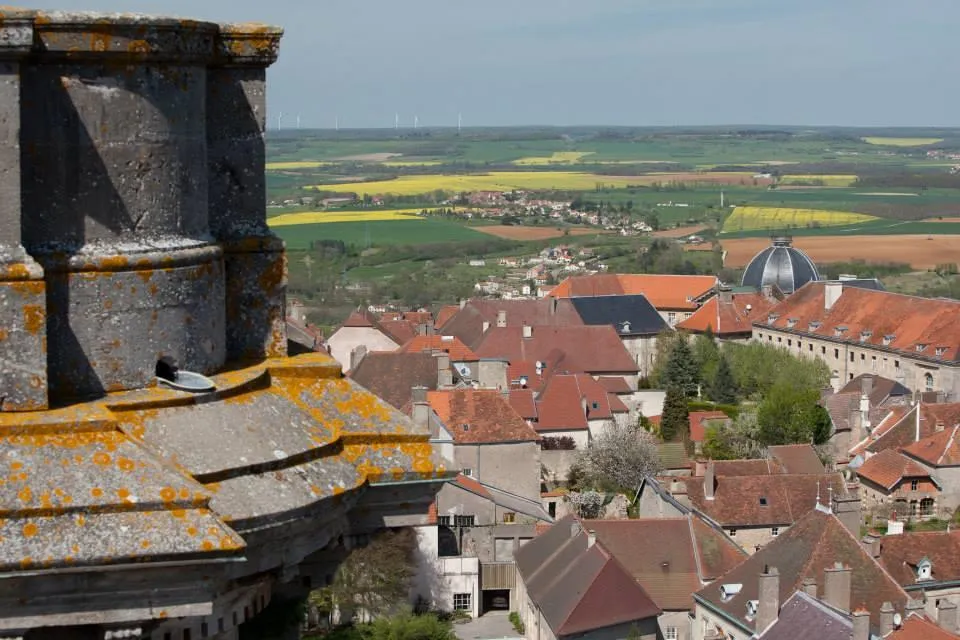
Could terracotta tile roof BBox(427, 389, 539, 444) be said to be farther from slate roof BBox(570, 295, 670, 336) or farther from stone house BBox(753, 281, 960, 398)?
slate roof BBox(570, 295, 670, 336)

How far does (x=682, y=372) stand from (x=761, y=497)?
86.4 feet

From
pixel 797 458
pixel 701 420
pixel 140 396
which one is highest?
pixel 140 396

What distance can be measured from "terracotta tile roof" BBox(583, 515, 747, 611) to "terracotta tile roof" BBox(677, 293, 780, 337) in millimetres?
43032

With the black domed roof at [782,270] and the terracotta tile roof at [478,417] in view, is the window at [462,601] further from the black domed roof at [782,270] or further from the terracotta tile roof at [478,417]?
the black domed roof at [782,270]

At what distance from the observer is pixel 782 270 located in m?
95.1

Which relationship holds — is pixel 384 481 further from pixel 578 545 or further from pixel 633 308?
pixel 633 308

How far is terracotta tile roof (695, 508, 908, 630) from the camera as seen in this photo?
3052cm

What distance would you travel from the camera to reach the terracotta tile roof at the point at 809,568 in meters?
30.5

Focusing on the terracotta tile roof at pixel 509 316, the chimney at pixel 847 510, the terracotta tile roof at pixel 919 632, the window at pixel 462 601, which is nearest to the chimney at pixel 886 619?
the terracotta tile roof at pixel 919 632

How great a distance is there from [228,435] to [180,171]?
87 cm

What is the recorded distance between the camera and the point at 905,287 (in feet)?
397

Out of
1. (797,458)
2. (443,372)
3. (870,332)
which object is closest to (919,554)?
(797,458)

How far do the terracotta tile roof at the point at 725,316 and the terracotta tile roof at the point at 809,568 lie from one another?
1832 inches

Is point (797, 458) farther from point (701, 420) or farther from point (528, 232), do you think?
point (528, 232)
